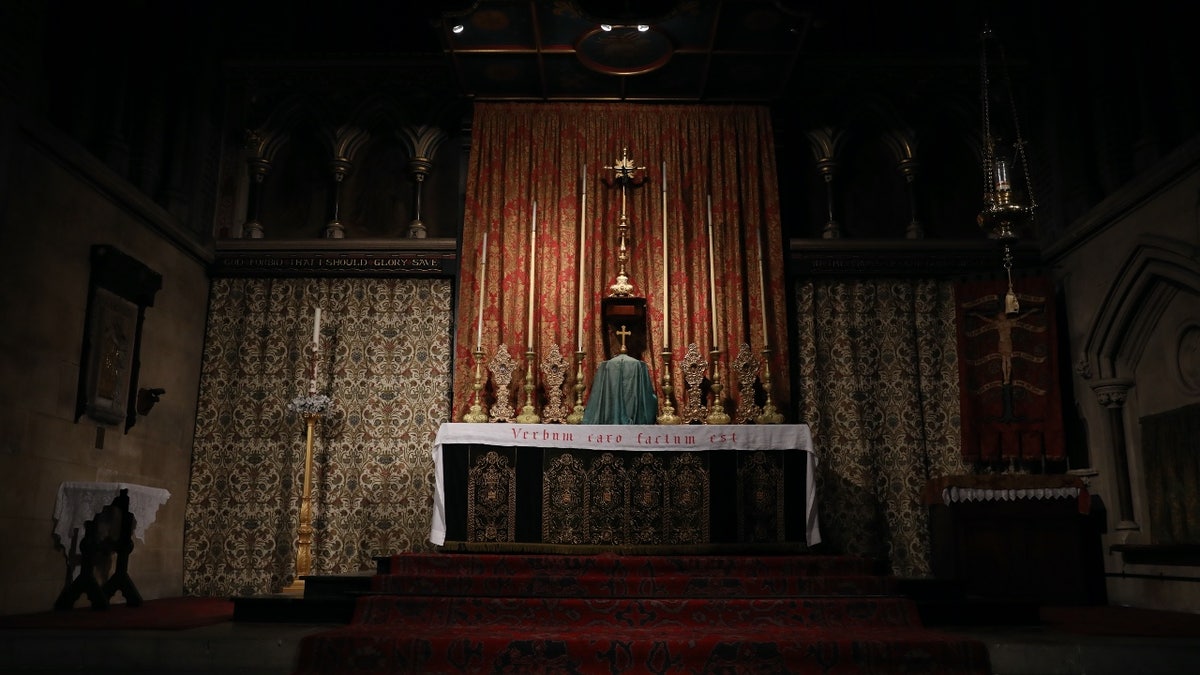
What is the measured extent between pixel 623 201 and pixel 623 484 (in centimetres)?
334

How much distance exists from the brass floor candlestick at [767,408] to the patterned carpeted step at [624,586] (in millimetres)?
2150

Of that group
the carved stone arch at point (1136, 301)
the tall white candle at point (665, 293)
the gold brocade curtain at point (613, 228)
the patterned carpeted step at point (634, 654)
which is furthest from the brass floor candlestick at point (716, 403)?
the carved stone arch at point (1136, 301)

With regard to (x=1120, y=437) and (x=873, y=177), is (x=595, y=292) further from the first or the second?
(x=1120, y=437)

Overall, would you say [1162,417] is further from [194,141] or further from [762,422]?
[194,141]

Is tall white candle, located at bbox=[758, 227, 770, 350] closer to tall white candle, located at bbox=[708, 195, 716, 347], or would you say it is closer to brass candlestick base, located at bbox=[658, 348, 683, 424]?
tall white candle, located at bbox=[708, 195, 716, 347]

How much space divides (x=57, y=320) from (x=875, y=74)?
823 centimetres

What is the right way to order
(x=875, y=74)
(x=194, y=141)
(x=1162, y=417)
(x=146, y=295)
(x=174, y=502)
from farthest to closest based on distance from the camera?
(x=875, y=74) → (x=194, y=141) → (x=174, y=502) → (x=146, y=295) → (x=1162, y=417)

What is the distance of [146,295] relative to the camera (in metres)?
8.22

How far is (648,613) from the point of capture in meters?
5.79

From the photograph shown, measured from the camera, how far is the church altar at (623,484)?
7.36 m

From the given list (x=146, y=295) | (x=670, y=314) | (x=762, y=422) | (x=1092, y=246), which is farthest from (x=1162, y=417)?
(x=146, y=295)

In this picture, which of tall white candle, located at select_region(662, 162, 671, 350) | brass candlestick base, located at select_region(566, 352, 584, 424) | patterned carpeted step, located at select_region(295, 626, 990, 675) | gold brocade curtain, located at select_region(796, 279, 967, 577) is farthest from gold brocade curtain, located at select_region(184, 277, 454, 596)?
patterned carpeted step, located at select_region(295, 626, 990, 675)

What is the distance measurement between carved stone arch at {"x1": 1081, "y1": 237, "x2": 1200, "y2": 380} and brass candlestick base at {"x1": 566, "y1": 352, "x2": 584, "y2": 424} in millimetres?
4684

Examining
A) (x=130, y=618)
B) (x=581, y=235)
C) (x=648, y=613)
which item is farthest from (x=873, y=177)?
(x=130, y=618)
